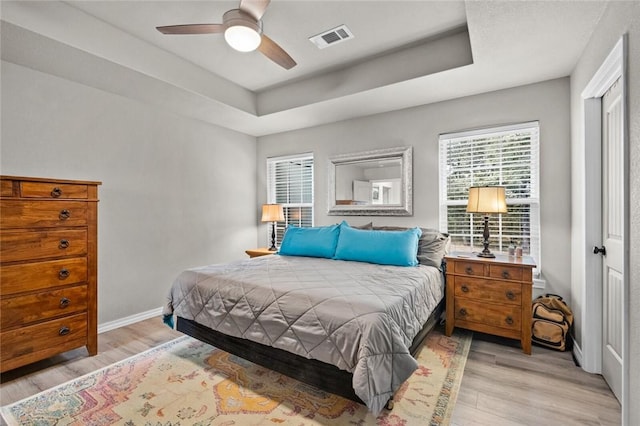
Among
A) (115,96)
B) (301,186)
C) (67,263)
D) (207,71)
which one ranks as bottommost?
(67,263)

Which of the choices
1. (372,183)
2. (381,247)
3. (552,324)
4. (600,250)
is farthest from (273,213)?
(600,250)

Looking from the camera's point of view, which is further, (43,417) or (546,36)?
(546,36)

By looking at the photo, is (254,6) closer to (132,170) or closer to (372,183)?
(132,170)

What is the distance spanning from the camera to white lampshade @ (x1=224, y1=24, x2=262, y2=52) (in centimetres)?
204

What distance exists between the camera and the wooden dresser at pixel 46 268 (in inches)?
83.7

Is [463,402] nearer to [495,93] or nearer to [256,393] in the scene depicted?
[256,393]

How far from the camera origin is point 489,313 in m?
2.69

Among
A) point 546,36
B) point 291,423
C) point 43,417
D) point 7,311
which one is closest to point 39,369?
point 7,311

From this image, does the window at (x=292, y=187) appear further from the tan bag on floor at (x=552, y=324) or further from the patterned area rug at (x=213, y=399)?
the tan bag on floor at (x=552, y=324)

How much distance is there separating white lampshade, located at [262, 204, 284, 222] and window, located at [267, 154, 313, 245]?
370 millimetres

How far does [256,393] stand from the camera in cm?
200

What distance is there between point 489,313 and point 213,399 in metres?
2.36

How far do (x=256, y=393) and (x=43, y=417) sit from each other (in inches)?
49.2

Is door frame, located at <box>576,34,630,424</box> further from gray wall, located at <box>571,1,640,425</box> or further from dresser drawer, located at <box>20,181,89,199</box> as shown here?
dresser drawer, located at <box>20,181,89,199</box>
